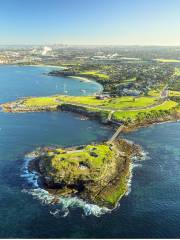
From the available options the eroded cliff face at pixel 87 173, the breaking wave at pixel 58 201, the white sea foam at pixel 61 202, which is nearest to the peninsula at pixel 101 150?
the eroded cliff face at pixel 87 173

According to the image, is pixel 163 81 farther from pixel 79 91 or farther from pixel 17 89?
pixel 17 89

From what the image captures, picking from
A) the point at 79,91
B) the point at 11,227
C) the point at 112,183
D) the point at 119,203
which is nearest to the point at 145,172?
the point at 112,183

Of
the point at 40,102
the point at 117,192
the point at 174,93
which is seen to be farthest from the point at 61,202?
the point at 174,93

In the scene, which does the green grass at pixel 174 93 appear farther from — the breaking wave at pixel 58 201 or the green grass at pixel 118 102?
the breaking wave at pixel 58 201

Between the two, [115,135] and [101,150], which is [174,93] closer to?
[115,135]

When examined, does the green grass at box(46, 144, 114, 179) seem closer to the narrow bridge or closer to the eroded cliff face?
the eroded cliff face
